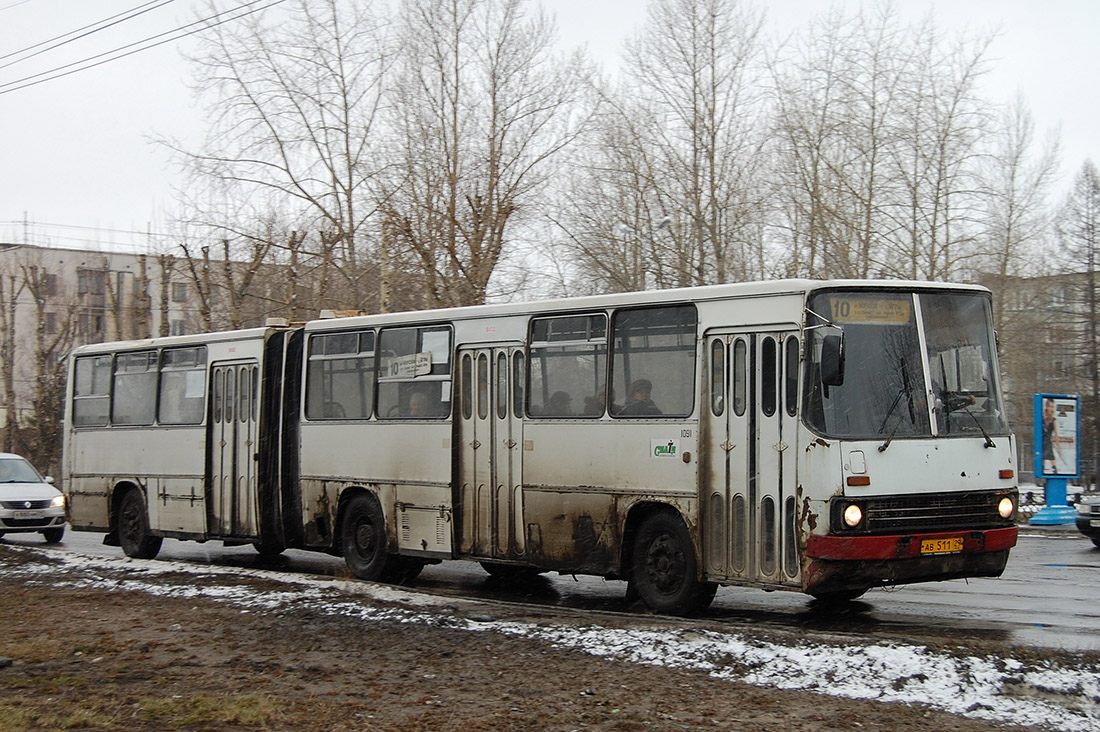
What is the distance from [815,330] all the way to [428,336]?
5.61 metres

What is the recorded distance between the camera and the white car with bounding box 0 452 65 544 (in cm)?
2311

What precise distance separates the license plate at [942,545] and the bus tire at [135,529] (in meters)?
13.0

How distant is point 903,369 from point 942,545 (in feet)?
5.09

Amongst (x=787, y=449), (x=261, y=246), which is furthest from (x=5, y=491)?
(x=787, y=449)

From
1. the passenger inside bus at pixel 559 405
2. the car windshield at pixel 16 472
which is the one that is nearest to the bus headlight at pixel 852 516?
the passenger inside bus at pixel 559 405

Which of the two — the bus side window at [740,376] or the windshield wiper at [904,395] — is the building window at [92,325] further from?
the windshield wiper at [904,395]

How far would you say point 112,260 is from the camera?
9238cm

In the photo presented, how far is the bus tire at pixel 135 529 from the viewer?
1920cm

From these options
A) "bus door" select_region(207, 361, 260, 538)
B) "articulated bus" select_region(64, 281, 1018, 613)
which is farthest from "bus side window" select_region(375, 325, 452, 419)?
"bus door" select_region(207, 361, 260, 538)

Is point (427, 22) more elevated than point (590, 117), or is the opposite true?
point (427, 22)

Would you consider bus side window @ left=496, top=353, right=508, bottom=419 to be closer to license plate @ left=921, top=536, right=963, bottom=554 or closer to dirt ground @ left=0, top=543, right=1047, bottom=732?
dirt ground @ left=0, top=543, right=1047, bottom=732

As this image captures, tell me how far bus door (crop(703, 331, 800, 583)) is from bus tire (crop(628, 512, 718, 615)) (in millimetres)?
317

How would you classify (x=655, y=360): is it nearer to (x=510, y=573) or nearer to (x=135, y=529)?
(x=510, y=573)

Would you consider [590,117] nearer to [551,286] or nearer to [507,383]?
[551,286]
